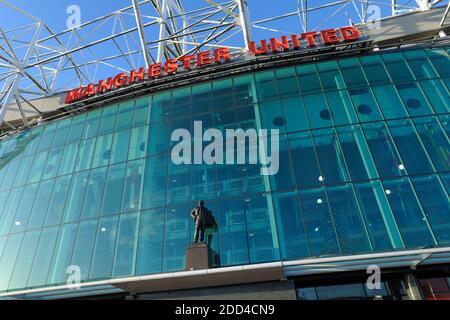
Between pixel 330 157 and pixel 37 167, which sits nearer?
pixel 330 157

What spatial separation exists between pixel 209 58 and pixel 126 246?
14.6m

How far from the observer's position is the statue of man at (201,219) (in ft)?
51.9

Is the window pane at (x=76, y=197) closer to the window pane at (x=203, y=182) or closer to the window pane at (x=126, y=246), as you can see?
the window pane at (x=126, y=246)

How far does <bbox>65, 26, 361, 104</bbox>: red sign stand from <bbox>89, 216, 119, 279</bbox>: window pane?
11162 millimetres

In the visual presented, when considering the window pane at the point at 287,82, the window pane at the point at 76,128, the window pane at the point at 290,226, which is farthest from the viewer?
the window pane at the point at 76,128

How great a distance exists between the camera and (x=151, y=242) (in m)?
17.0

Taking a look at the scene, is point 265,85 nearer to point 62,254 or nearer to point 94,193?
point 94,193

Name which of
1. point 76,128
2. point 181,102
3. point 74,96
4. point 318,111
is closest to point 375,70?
point 318,111

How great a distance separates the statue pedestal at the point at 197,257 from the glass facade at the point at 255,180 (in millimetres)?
819

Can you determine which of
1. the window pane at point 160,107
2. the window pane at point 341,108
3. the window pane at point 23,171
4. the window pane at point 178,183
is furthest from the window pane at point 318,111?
the window pane at point 23,171

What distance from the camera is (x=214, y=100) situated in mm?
21750

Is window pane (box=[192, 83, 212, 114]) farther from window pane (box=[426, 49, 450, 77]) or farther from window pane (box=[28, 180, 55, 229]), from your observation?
window pane (box=[426, 49, 450, 77])

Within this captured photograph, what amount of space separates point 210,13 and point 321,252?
28.6 meters

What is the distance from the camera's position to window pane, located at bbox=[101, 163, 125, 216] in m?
19.0
